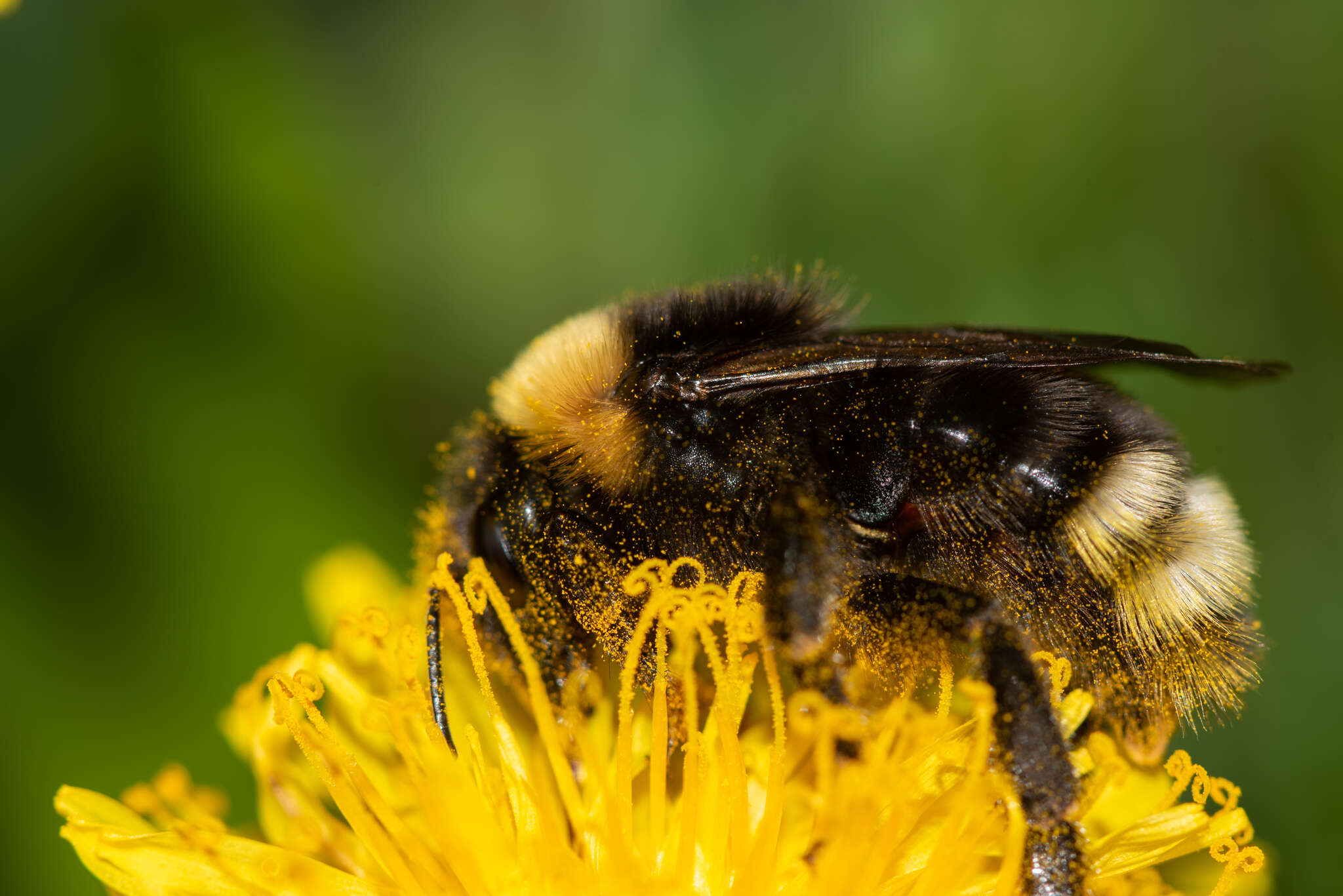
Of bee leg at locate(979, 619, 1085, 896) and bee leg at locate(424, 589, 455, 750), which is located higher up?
bee leg at locate(424, 589, 455, 750)

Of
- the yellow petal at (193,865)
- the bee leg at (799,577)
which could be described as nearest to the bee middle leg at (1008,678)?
the bee leg at (799,577)

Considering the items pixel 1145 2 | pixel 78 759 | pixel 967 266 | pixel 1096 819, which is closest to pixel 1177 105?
pixel 1145 2

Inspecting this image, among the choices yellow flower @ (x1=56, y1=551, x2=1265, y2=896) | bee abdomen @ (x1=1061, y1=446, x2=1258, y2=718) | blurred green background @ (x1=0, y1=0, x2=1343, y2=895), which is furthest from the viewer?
blurred green background @ (x1=0, y1=0, x2=1343, y2=895)

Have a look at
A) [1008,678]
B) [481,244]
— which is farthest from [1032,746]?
[481,244]

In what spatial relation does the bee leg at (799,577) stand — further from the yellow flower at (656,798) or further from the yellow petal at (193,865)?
the yellow petal at (193,865)

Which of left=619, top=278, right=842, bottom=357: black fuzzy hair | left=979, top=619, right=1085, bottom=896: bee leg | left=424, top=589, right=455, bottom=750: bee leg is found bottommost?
left=979, top=619, right=1085, bottom=896: bee leg

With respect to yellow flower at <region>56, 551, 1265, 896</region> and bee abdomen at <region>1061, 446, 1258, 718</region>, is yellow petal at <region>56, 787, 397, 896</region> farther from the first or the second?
bee abdomen at <region>1061, 446, 1258, 718</region>

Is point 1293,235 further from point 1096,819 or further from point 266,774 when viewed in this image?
point 266,774

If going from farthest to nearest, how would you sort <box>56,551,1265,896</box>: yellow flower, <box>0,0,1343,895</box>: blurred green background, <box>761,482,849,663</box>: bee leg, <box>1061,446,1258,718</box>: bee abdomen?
<box>0,0,1343,895</box>: blurred green background < <box>56,551,1265,896</box>: yellow flower < <box>1061,446,1258,718</box>: bee abdomen < <box>761,482,849,663</box>: bee leg

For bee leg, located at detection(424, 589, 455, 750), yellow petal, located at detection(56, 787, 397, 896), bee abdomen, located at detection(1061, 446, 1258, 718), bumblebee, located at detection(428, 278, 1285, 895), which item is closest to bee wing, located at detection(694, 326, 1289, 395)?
bumblebee, located at detection(428, 278, 1285, 895)
